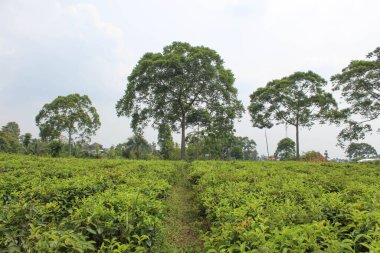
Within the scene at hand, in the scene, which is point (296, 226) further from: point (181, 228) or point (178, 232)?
point (181, 228)

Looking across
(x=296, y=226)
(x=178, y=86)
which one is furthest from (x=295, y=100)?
(x=296, y=226)

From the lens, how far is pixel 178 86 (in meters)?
26.6

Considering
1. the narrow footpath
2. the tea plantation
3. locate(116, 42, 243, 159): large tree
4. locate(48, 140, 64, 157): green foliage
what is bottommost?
the narrow footpath

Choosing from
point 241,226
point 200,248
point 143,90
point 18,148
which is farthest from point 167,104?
point 18,148

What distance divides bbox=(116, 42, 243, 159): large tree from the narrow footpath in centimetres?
1823

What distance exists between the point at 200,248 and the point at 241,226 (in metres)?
2.32

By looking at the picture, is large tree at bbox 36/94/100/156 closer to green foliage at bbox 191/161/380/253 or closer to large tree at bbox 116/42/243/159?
large tree at bbox 116/42/243/159

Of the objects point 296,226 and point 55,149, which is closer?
point 296,226

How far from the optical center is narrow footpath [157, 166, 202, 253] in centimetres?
495

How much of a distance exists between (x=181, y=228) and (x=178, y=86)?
2146cm

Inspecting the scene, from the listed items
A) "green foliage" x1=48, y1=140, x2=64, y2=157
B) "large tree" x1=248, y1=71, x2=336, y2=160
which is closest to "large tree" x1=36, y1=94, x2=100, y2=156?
"green foliage" x1=48, y1=140, x2=64, y2=157

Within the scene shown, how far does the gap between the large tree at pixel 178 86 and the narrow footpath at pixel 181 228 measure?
18.2 metres

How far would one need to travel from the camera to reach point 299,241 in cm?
238

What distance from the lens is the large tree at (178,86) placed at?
25641mm
